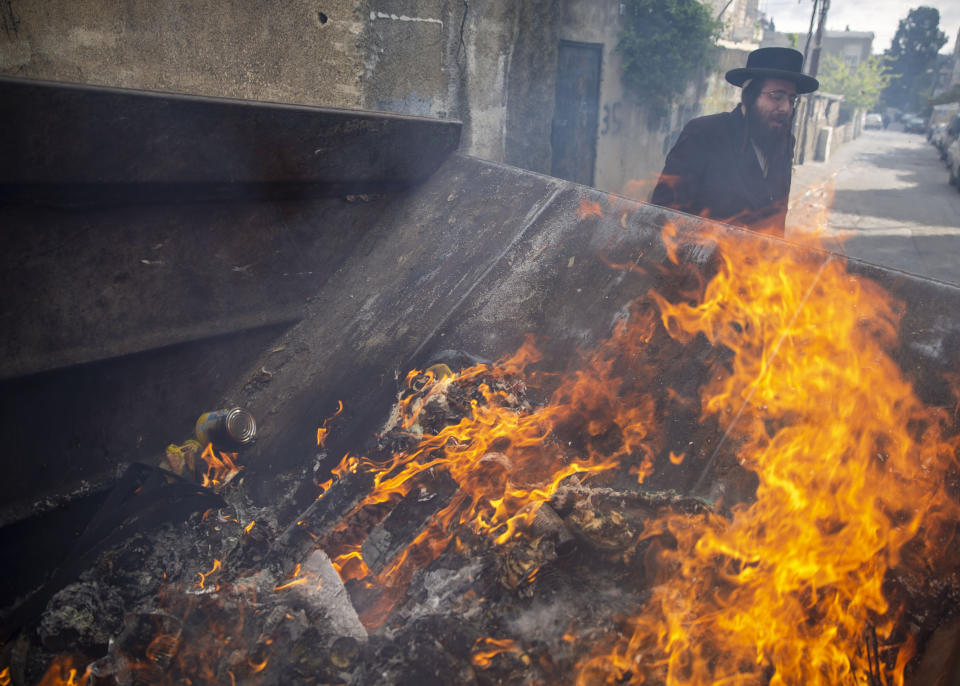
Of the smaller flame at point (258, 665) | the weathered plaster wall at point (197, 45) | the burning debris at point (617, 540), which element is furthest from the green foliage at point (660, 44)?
the smaller flame at point (258, 665)

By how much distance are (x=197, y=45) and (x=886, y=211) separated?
42.7 feet

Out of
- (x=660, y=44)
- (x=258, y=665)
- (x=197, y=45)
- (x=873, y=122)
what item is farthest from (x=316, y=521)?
(x=873, y=122)

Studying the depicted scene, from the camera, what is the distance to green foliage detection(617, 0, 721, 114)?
9.33 m

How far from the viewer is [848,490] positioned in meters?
1.77

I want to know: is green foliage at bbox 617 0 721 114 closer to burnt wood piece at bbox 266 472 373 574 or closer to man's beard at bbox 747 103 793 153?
man's beard at bbox 747 103 793 153

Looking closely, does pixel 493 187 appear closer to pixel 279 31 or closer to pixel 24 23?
pixel 279 31

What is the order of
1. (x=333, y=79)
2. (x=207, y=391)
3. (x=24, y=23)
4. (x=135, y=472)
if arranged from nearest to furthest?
(x=135, y=472), (x=207, y=391), (x=24, y=23), (x=333, y=79)

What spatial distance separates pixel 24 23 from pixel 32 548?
10.3ft

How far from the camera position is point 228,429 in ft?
8.72

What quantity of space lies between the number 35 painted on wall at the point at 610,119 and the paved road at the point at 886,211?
3378 millimetres

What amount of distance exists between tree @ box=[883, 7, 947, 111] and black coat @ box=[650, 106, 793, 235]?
8176 cm

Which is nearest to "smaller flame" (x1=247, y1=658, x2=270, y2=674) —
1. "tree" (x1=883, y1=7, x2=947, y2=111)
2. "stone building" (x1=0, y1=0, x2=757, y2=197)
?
"stone building" (x1=0, y1=0, x2=757, y2=197)

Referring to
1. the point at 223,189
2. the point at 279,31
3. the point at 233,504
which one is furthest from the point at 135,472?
the point at 279,31

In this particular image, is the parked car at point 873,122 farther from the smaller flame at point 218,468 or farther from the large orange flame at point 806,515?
the smaller flame at point 218,468
